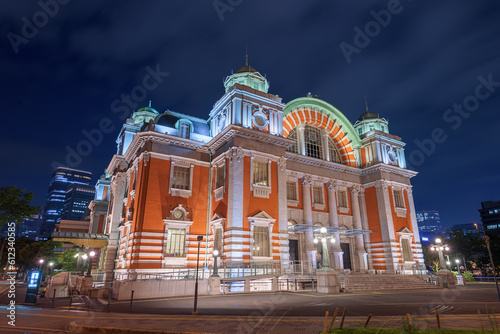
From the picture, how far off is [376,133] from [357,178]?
5.63m

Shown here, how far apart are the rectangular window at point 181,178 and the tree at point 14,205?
10295 millimetres

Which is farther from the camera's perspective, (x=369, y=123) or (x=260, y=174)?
(x=369, y=123)

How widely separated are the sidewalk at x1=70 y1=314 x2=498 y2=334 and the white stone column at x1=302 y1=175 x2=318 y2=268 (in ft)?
64.2

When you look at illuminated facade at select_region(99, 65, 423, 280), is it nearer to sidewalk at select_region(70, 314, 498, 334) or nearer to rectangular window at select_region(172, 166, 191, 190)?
rectangular window at select_region(172, 166, 191, 190)

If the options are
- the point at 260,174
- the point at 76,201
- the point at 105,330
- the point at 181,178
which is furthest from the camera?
the point at 76,201

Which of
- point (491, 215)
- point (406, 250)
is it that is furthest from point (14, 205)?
point (491, 215)

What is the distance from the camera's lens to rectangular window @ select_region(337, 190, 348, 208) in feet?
113

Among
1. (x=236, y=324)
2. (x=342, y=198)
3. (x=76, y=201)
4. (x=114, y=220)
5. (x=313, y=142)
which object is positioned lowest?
(x=236, y=324)

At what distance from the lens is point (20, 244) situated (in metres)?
37.8

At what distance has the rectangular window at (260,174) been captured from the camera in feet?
86.5

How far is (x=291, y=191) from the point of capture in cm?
3123

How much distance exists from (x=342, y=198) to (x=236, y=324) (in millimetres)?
27844

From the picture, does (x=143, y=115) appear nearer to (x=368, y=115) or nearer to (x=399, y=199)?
(x=368, y=115)

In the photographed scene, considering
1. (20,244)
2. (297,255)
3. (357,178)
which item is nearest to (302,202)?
(297,255)
